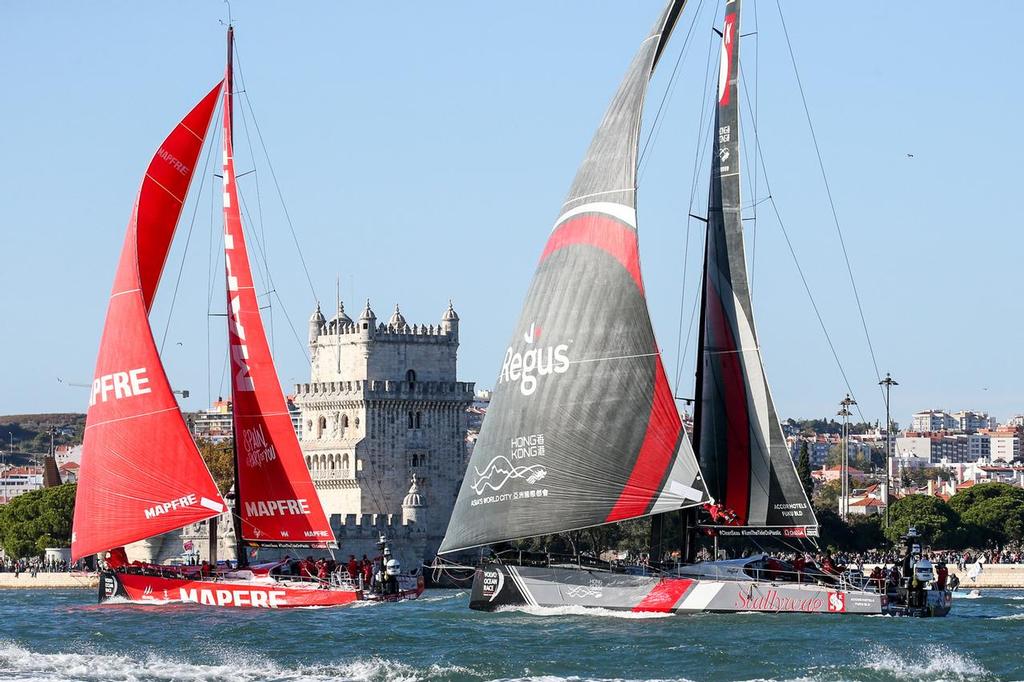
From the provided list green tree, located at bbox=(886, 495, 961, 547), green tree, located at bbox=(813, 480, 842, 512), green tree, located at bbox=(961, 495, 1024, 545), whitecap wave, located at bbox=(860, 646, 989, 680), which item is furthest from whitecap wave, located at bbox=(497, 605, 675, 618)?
green tree, located at bbox=(813, 480, 842, 512)

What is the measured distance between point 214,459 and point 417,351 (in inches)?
651

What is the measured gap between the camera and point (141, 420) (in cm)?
4972

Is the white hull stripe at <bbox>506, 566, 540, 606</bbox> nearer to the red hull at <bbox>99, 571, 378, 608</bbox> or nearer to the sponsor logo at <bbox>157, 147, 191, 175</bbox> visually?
the red hull at <bbox>99, 571, 378, 608</bbox>

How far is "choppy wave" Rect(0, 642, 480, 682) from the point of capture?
35.2 meters

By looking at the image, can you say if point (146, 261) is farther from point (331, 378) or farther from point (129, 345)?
point (331, 378)

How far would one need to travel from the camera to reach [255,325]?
51.3 m

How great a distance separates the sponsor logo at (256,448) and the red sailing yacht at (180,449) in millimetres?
24

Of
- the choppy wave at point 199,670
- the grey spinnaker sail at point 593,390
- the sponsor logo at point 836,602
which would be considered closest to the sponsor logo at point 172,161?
the grey spinnaker sail at point 593,390

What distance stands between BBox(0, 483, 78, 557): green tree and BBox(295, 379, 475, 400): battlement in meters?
11.3

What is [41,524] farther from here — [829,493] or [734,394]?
[829,493]

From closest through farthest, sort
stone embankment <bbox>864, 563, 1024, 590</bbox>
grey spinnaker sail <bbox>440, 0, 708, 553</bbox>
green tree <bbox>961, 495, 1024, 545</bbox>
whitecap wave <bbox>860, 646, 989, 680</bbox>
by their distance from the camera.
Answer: whitecap wave <bbox>860, 646, 989, 680</bbox>, grey spinnaker sail <bbox>440, 0, 708, 553</bbox>, stone embankment <bbox>864, 563, 1024, 590</bbox>, green tree <bbox>961, 495, 1024, 545</bbox>

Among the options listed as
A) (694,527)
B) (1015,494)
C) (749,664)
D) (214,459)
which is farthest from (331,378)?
(749,664)

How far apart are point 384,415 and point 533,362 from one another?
50242mm

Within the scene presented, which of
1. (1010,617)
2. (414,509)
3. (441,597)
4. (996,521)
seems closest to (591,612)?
(1010,617)
